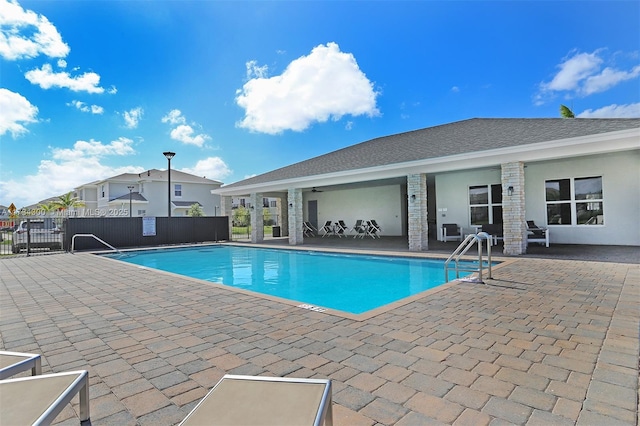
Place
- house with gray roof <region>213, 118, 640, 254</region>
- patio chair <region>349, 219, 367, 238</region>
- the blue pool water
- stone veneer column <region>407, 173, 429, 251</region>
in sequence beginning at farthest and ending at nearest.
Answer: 1. patio chair <region>349, 219, 367, 238</region>
2. stone veneer column <region>407, 173, 429, 251</region>
3. house with gray roof <region>213, 118, 640, 254</region>
4. the blue pool water

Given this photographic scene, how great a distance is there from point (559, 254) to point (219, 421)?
10450 mm

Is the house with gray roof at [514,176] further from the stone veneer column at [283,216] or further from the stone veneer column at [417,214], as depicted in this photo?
the stone veneer column at [283,216]

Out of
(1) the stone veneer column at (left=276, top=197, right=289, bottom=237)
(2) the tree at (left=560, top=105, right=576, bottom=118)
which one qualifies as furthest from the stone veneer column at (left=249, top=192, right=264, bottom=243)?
(2) the tree at (left=560, top=105, right=576, bottom=118)

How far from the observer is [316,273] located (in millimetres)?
9680

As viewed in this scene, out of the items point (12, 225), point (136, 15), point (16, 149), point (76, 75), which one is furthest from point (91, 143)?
point (136, 15)

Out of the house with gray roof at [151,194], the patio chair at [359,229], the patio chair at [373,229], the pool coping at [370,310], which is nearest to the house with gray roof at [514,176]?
the pool coping at [370,310]

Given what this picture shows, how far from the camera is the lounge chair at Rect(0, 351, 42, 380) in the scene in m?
1.91

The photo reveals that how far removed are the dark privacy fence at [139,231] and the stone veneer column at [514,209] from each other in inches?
585

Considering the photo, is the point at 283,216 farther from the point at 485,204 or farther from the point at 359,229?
the point at 485,204

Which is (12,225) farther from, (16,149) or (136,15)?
(136,15)

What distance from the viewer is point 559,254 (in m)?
9.20

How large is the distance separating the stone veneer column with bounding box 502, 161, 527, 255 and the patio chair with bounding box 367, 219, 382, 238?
8.55 m

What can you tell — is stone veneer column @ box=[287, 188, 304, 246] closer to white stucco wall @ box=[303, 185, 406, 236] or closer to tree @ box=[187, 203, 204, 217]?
white stucco wall @ box=[303, 185, 406, 236]

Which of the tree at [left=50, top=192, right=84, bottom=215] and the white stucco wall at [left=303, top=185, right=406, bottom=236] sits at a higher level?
the tree at [left=50, top=192, right=84, bottom=215]
